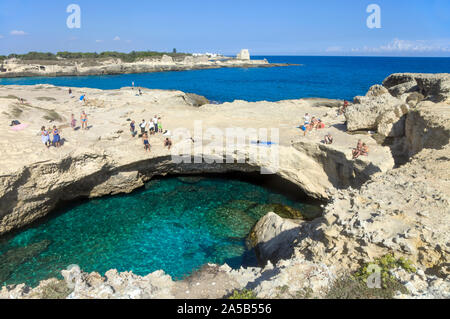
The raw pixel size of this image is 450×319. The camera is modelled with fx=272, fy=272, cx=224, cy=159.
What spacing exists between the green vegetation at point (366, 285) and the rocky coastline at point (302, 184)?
0.07 m

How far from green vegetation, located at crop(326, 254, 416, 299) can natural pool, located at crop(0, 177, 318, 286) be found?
626cm

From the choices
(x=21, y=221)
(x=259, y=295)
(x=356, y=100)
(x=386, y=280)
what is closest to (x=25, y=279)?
(x=21, y=221)

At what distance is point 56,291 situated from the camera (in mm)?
7336

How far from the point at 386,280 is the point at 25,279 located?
1306 cm

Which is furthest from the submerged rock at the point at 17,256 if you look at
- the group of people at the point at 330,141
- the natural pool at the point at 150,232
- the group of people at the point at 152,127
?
the group of people at the point at 330,141

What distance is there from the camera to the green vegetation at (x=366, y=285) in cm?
607

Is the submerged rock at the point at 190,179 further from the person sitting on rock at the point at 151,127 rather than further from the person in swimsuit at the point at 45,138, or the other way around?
the person in swimsuit at the point at 45,138

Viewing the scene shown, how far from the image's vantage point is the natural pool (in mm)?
12164

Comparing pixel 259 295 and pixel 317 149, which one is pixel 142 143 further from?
pixel 259 295

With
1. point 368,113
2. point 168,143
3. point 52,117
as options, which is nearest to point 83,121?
point 52,117

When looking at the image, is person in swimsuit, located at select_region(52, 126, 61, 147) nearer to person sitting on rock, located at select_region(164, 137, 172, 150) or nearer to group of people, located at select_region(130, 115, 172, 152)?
group of people, located at select_region(130, 115, 172, 152)

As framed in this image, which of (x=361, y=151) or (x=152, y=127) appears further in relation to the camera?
(x=152, y=127)

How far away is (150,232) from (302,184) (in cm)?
951

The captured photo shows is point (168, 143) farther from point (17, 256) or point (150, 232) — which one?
point (17, 256)
